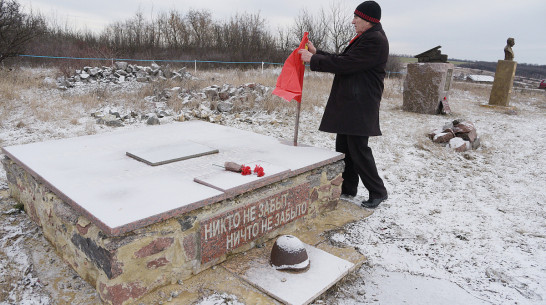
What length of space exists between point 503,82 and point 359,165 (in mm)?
9615

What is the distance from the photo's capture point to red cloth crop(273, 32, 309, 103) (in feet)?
11.0

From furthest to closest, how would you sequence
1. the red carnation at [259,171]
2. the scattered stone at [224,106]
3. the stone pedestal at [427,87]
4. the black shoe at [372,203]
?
the stone pedestal at [427,87] < the scattered stone at [224,106] < the black shoe at [372,203] < the red carnation at [259,171]

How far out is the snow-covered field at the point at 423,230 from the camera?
2.35m

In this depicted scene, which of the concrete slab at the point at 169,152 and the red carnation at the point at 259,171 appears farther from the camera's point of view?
the concrete slab at the point at 169,152

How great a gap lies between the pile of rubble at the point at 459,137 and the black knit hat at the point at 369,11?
3.46 metres

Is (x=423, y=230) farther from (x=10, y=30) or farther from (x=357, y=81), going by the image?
(x=10, y=30)

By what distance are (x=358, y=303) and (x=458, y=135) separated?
475cm

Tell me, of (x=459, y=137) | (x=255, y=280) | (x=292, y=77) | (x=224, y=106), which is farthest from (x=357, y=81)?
(x=224, y=106)

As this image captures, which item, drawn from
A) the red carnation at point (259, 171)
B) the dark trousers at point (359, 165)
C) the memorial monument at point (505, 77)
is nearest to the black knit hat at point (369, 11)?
the dark trousers at point (359, 165)

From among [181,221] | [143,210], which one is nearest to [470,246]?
[181,221]

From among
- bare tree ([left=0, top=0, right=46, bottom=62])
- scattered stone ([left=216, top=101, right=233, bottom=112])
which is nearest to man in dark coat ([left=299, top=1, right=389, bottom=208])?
scattered stone ([left=216, top=101, right=233, bottom=112])

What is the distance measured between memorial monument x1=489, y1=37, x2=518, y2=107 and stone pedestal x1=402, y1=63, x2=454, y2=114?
2.42 meters

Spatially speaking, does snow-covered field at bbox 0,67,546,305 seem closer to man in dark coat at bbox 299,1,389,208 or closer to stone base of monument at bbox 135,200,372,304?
stone base of monument at bbox 135,200,372,304

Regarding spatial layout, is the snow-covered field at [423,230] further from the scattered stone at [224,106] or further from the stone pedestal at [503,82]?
the stone pedestal at [503,82]
